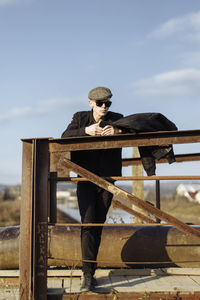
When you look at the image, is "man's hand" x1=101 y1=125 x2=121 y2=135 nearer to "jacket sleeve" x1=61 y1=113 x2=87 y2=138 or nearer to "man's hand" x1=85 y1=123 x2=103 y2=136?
"man's hand" x1=85 y1=123 x2=103 y2=136

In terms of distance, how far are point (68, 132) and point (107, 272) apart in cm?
162

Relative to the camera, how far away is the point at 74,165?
381 cm

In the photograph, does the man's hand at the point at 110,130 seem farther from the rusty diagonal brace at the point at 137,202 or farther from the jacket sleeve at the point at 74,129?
the rusty diagonal brace at the point at 137,202

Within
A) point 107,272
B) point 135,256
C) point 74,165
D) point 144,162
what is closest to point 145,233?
point 135,256

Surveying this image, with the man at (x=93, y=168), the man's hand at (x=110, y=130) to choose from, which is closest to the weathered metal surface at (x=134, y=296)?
the man at (x=93, y=168)

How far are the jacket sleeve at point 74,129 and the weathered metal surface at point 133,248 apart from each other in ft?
5.50

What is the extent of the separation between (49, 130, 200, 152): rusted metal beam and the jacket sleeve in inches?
8.1

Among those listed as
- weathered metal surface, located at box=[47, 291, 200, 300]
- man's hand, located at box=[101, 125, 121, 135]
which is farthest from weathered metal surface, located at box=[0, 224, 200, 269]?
man's hand, located at box=[101, 125, 121, 135]

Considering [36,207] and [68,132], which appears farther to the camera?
[68,132]

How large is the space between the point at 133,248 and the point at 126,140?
189 centimetres

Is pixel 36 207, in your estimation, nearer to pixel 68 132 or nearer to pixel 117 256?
pixel 68 132

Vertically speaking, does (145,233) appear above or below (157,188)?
below

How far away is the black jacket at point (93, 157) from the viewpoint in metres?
4.12

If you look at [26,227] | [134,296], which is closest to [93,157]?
[26,227]
